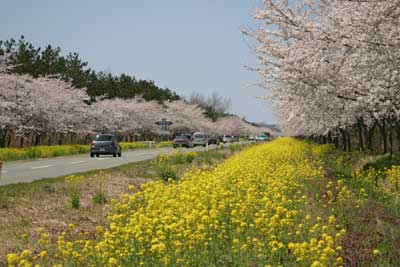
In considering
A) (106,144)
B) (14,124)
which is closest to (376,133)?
(106,144)

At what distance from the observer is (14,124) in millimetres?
39719

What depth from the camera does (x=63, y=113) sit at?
53.1 metres

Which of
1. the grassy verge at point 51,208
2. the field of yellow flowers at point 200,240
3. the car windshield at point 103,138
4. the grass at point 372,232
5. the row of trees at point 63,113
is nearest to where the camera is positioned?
the field of yellow flowers at point 200,240

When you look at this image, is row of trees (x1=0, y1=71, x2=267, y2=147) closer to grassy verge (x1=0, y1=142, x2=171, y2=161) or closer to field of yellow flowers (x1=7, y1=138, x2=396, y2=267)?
grassy verge (x1=0, y1=142, x2=171, y2=161)

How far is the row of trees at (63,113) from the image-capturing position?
42.6m

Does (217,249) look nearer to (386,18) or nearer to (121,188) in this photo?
(386,18)

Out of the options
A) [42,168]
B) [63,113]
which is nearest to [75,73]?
[63,113]

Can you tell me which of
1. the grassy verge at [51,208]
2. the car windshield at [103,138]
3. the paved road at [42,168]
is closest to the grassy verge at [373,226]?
the grassy verge at [51,208]

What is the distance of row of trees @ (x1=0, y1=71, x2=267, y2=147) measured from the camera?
42594mm

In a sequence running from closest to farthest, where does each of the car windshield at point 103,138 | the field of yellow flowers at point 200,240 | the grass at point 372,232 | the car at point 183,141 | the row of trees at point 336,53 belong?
1. the field of yellow flowers at point 200,240
2. the grass at point 372,232
3. the row of trees at point 336,53
4. the car windshield at point 103,138
5. the car at point 183,141

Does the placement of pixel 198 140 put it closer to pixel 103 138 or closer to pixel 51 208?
pixel 103 138

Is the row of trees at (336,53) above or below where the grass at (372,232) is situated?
above

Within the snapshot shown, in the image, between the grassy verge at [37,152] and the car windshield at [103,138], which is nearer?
the grassy verge at [37,152]

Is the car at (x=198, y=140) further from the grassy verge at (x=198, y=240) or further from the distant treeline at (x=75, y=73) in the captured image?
the grassy verge at (x=198, y=240)
